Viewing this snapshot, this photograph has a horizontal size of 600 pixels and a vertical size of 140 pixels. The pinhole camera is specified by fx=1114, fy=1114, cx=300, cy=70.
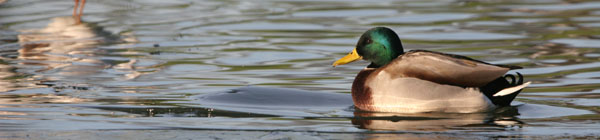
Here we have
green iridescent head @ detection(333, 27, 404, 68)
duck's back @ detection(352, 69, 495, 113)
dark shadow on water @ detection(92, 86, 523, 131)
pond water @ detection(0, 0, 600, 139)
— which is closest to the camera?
pond water @ detection(0, 0, 600, 139)

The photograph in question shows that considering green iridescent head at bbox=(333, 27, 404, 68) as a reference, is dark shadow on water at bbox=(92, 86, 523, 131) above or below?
below

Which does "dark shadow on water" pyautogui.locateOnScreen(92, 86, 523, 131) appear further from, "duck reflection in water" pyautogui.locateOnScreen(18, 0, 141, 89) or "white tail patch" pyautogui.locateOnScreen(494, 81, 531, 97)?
"duck reflection in water" pyautogui.locateOnScreen(18, 0, 141, 89)

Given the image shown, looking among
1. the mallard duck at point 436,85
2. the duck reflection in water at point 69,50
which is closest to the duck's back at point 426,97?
the mallard duck at point 436,85

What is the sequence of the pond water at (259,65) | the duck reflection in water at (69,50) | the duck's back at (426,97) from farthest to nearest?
the duck reflection in water at (69,50)
the duck's back at (426,97)
the pond water at (259,65)

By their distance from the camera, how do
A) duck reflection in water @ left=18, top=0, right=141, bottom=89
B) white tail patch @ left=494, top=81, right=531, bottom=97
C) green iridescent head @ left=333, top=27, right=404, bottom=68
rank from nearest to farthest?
white tail patch @ left=494, top=81, right=531, bottom=97
green iridescent head @ left=333, top=27, right=404, bottom=68
duck reflection in water @ left=18, top=0, right=141, bottom=89

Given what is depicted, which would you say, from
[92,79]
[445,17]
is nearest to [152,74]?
[92,79]

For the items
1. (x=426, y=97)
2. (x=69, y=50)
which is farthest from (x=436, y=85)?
(x=69, y=50)

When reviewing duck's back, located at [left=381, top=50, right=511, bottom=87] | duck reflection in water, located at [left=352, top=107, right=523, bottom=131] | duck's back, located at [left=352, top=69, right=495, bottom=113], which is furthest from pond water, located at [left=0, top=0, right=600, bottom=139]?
duck's back, located at [left=381, top=50, right=511, bottom=87]

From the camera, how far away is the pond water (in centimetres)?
690

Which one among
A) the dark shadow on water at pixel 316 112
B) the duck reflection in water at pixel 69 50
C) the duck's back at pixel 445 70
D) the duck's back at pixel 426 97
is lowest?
the duck reflection in water at pixel 69 50

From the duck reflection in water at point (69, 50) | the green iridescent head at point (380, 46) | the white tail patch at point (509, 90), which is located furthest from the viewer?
the duck reflection in water at point (69, 50)

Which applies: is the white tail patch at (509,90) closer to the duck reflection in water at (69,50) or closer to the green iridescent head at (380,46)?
the green iridescent head at (380,46)

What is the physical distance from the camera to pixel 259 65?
1074 centimetres

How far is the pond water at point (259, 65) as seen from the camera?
6.90 m
